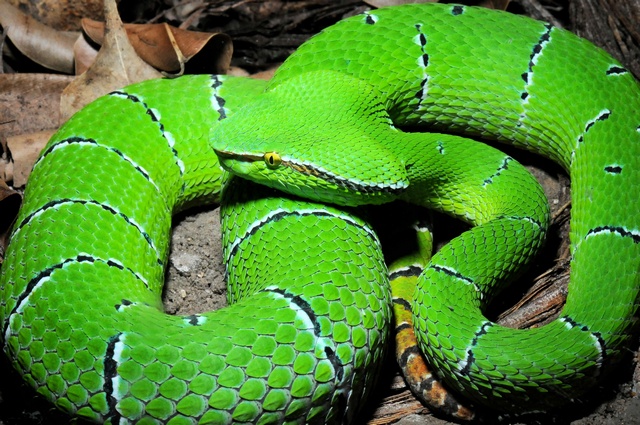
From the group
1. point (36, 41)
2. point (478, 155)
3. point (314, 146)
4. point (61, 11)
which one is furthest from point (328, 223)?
point (61, 11)

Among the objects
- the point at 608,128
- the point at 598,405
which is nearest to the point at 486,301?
the point at 598,405

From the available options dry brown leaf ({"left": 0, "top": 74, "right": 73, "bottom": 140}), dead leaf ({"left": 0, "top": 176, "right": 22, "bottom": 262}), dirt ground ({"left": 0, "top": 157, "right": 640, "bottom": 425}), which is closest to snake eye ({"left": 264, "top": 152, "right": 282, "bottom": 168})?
dirt ground ({"left": 0, "top": 157, "right": 640, "bottom": 425})

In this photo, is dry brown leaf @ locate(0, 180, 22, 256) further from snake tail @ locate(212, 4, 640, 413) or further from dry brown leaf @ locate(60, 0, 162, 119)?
snake tail @ locate(212, 4, 640, 413)

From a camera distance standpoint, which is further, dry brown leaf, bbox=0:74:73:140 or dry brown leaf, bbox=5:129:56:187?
dry brown leaf, bbox=0:74:73:140

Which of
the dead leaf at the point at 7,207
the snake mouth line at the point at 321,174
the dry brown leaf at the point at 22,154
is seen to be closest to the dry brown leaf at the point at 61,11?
the dry brown leaf at the point at 22,154

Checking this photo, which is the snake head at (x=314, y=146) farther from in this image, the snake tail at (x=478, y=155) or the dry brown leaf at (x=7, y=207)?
the dry brown leaf at (x=7, y=207)

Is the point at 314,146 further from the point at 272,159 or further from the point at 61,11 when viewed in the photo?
the point at 61,11
